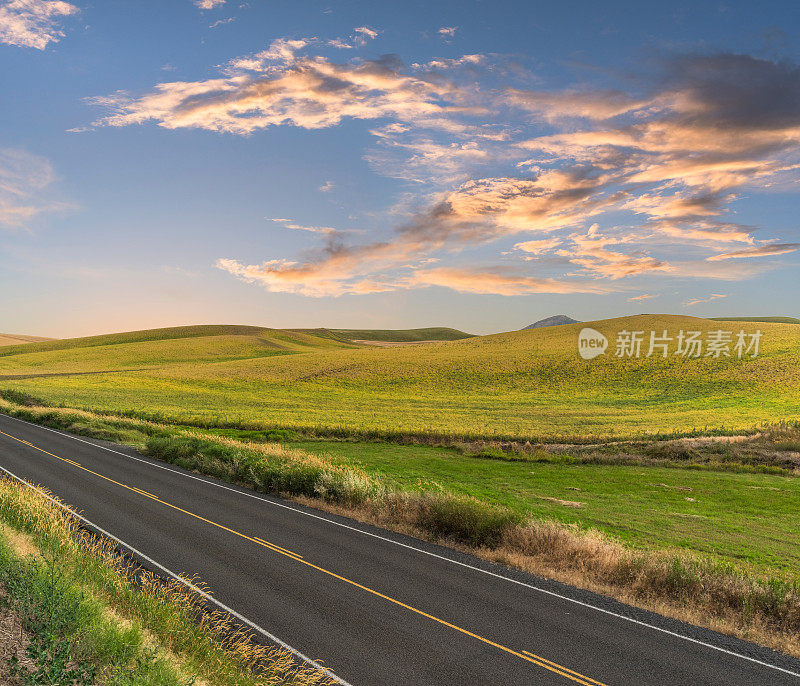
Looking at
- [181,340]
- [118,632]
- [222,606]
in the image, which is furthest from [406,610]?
[181,340]

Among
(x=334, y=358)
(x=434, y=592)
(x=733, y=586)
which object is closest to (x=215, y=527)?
(x=434, y=592)

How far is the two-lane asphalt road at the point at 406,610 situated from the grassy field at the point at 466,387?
93.0 ft

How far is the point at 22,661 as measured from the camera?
6.77m

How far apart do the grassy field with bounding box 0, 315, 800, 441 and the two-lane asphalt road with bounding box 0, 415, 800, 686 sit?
2835 centimetres

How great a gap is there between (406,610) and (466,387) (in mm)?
70317

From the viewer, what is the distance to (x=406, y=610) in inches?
428

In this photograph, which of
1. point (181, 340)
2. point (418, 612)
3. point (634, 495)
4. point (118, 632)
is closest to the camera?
point (118, 632)

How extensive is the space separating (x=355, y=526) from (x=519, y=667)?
359 inches

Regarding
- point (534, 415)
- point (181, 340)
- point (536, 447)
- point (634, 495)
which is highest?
point (181, 340)

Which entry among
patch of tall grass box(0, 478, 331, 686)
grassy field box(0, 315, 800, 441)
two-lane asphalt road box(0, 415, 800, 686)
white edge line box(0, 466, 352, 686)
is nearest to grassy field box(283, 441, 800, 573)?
two-lane asphalt road box(0, 415, 800, 686)

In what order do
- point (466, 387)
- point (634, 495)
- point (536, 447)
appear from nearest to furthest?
1. point (634, 495)
2. point (536, 447)
3. point (466, 387)

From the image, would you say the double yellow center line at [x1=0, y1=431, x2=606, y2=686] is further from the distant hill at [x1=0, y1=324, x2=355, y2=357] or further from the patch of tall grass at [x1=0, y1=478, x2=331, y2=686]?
the distant hill at [x1=0, y1=324, x2=355, y2=357]

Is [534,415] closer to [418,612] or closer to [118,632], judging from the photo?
[418,612]

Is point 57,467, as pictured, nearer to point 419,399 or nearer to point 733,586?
point 733,586
